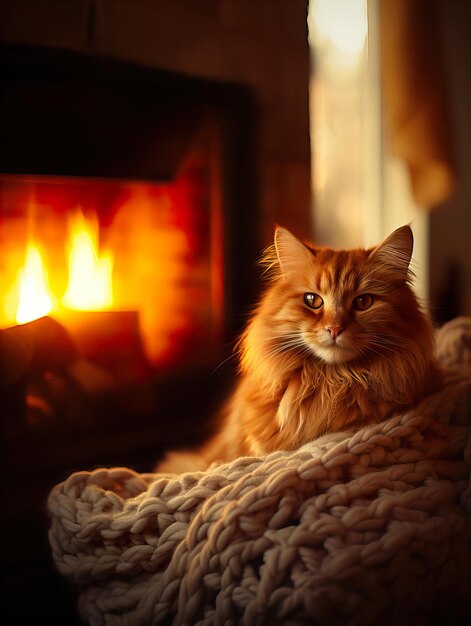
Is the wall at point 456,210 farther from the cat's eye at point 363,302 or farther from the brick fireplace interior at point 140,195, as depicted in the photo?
the cat's eye at point 363,302

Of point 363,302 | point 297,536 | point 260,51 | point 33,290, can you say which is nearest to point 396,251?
point 363,302

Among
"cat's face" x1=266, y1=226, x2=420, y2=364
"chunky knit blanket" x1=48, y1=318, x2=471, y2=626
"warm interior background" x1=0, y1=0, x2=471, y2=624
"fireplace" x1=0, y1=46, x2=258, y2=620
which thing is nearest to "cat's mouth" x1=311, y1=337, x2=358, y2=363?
"cat's face" x1=266, y1=226, x2=420, y2=364

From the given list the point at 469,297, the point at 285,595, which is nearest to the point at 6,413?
the point at 285,595

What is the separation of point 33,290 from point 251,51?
2.79ft

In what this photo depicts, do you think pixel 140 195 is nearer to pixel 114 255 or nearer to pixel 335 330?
pixel 114 255

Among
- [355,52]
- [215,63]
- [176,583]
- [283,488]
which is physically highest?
[215,63]

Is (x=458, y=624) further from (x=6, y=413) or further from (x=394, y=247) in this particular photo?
(x=6, y=413)

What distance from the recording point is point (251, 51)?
4.74ft

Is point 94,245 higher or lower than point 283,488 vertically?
higher

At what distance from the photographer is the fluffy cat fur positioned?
0.80 m

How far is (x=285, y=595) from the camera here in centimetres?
64

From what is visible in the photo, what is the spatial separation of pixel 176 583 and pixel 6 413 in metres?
0.58

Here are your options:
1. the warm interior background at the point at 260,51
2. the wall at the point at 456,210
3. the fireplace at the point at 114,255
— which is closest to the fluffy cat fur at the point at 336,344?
the fireplace at the point at 114,255

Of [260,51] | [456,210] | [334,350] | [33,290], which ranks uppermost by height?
[260,51]
